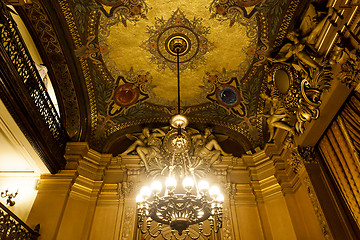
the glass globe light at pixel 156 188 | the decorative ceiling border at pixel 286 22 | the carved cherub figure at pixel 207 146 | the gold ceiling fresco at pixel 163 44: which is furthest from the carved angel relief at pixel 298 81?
the glass globe light at pixel 156 188

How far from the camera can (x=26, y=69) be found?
17.3ft

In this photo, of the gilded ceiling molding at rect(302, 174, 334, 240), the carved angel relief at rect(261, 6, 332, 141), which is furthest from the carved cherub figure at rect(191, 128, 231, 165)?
the gilded ceiling molding at rect(302, 174, 334, 240)

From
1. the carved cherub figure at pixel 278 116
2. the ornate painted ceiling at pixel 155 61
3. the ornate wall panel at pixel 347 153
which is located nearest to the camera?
the ornate wall panel at pixel 347 153

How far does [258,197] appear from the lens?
6.49m

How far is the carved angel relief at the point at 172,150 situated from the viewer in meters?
6.97

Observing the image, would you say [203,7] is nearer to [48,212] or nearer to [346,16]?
[346,16]

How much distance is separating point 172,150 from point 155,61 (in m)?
2.42

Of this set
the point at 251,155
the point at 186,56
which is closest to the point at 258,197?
the point at 251,155

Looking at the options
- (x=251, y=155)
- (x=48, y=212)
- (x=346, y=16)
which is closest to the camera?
(x=346, y=16)

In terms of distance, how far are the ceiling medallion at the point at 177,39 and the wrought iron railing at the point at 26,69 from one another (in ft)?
9.00

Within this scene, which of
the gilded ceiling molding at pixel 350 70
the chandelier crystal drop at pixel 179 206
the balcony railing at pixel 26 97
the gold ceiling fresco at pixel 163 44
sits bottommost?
the chandelier crystal drop at pixel 179 206

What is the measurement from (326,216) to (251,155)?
112 inches

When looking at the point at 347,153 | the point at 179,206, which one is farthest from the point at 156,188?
the point at 347,153

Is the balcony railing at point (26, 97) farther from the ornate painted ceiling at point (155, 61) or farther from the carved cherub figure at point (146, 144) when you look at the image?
A: the carved cherub figure at point (146, 144)
